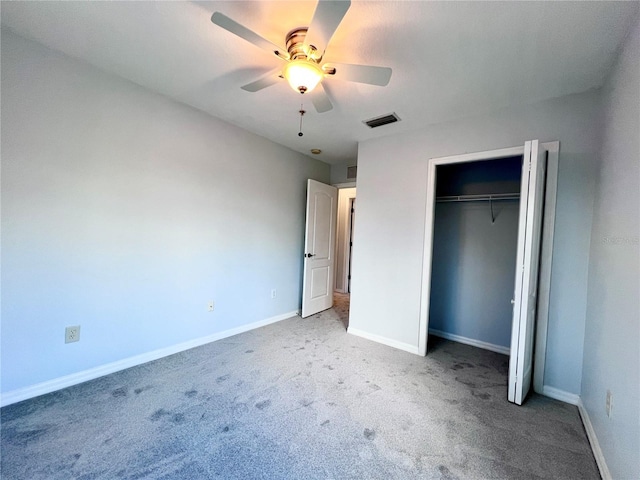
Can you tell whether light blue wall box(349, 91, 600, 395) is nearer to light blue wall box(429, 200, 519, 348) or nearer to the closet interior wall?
the closet interior wall

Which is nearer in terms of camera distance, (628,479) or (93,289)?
(628,479)

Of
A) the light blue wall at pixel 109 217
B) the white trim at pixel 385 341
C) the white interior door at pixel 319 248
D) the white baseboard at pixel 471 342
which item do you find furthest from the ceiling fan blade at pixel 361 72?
the white baseboard at pixel 471 342

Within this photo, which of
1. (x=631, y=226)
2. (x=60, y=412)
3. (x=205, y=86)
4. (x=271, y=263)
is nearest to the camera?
(x=631, y=226)

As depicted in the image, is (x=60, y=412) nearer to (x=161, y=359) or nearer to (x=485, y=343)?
(x=161, y=359)

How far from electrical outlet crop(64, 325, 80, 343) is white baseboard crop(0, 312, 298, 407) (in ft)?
0.90

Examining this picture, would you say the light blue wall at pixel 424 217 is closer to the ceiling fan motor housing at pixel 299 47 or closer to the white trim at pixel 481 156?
the white trim at pixel 481 156

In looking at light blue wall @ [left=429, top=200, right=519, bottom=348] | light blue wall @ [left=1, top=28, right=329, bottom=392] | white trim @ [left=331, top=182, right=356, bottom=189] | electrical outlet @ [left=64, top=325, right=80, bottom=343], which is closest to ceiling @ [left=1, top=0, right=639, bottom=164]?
light blue wall @ [left=1, top=28, right=329, bottom=392]

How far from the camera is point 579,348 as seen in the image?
212 centimetres

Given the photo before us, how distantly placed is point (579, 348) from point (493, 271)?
1.14 meters

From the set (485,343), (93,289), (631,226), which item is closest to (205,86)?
(93,289)

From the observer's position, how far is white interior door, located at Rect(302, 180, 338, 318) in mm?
3967

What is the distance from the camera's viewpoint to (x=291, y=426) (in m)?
1.77

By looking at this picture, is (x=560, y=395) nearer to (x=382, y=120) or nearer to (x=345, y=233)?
(x=382, y=120)

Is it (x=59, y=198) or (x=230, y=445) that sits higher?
(x=59, y=198)
